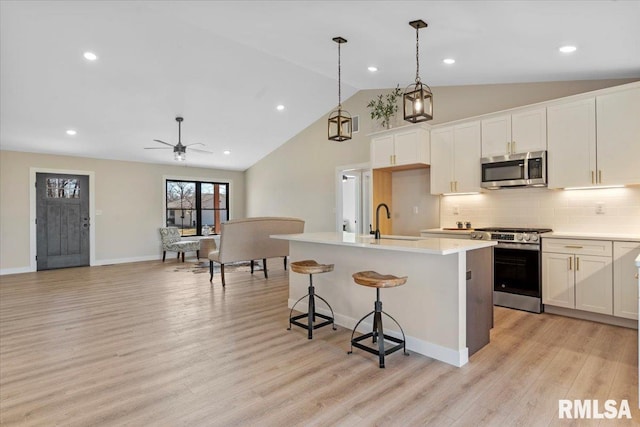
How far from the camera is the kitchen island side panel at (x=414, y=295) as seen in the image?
Result: 2.62 meters

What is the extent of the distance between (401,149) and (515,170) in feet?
5.27

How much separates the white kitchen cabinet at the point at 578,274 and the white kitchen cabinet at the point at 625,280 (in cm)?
4

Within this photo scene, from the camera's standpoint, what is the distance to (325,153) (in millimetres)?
7340

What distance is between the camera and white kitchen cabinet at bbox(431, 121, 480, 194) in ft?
15.1

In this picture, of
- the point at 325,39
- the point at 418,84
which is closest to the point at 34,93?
the point at 325,39

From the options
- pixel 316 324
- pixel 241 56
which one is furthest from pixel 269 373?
pixel 241 56

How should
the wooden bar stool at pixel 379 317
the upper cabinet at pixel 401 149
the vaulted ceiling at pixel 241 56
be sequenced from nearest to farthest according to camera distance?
the wooden bar stool at pixel 379 317, the vaulted ceiling at pixel 241 56, the upper cabinet at pixel 401 149

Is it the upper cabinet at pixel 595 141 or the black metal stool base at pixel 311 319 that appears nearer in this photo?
the black metal stool base at pixel 311 319

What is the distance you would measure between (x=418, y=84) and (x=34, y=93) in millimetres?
5438

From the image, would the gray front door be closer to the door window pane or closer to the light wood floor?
the door window pane

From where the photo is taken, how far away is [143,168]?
27.7 ft

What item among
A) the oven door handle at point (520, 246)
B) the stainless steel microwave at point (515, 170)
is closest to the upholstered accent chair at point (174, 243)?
the stainless steel microwave at point (515, 170)

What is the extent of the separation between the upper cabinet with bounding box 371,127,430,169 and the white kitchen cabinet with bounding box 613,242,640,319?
2468 mm

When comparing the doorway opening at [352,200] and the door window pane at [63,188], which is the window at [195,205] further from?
the doorway opening at [352,200]
